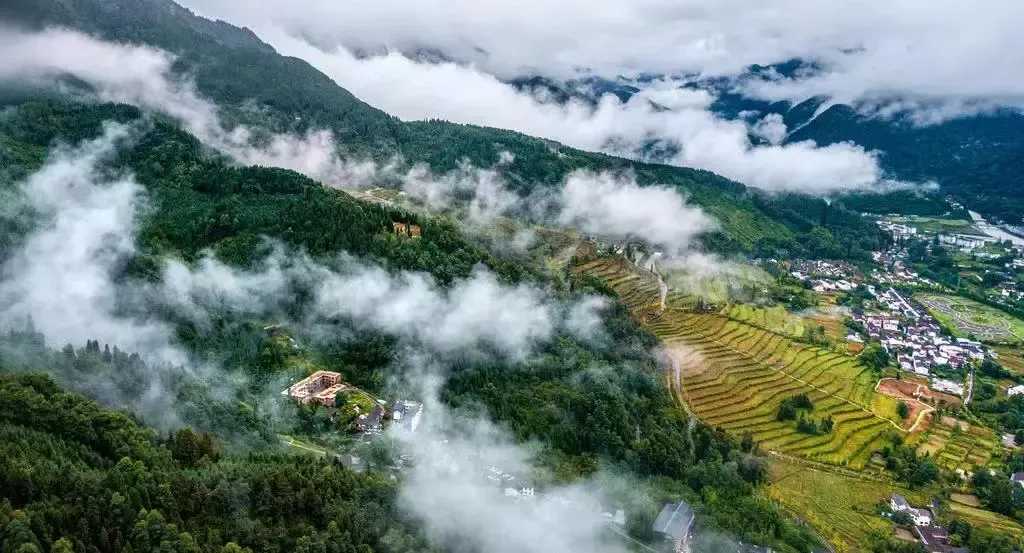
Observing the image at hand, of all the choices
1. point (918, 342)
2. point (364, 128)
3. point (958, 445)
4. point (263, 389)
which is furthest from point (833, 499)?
point (364, 128)

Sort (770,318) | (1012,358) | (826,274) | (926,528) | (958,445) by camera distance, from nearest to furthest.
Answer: (926,528), (958,445), (1012,358), (770,318), (826,274)

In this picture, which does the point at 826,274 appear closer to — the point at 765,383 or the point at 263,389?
the point at 765,383

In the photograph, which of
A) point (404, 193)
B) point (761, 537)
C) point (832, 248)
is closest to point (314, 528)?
point (761, 537)

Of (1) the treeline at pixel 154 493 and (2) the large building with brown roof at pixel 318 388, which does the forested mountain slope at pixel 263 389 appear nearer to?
(1) the treeline at pixel 154 493

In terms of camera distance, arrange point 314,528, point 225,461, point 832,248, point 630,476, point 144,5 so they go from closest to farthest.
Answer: point 314,528 < point 225,461 < point 630,476 < point 832,248 < point 144,5

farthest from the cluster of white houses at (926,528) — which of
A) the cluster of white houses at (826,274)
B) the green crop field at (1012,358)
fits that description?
the cluster of white houses at (826,274)

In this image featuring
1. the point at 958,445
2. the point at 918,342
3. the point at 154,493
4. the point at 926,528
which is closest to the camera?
the point at 154,493

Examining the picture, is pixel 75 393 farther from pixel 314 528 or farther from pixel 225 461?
pixel 314 528
